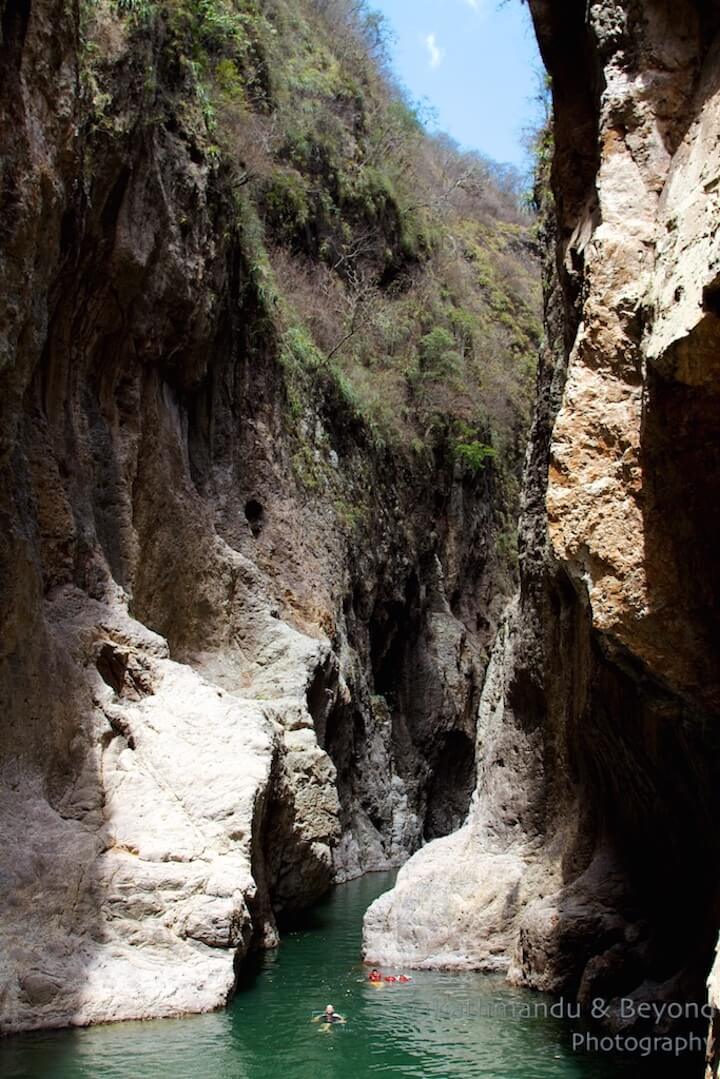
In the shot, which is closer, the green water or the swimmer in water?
the green water

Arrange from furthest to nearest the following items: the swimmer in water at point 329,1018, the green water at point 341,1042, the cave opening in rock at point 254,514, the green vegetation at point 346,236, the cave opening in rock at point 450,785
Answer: the cave opening in rock at point 450,785
the green vegetation at point 346,236
the cave opening in rock at point 254,514
the swimmer in water at point 329,1018
the green water at point 341,1042

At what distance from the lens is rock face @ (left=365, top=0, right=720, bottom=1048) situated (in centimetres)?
627

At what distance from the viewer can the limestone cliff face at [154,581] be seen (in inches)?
385

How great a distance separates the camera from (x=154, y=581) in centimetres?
1598

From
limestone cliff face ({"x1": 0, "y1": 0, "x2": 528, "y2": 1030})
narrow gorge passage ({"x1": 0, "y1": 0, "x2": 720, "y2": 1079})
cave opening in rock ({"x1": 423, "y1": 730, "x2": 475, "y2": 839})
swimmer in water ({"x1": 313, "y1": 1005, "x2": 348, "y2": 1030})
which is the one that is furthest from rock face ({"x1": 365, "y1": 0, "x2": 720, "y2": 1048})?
cave opening in rock ({"x1": 423, "y1": 730, "x2": 475, "y2": 839})

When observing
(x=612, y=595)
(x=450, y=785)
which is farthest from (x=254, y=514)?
(x=612, y=595)

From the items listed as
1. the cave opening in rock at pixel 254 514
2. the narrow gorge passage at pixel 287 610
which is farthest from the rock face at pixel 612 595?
the cave opening in rock at pixel 254 514

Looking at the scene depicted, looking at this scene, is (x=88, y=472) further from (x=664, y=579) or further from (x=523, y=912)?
(x=664, y=579)

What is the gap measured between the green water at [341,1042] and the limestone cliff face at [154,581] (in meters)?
0.43

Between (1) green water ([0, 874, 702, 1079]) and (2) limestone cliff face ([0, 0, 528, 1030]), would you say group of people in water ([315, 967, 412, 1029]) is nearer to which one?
(1) green water ([0, 874, 702, 1079])

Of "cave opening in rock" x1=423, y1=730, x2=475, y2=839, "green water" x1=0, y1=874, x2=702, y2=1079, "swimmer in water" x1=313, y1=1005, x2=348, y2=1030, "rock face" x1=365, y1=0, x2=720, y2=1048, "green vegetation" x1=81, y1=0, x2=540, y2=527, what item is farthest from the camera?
"cave opening in rock" x1=423, y1=730, x2=475, y2=839

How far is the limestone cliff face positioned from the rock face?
292 centimetres

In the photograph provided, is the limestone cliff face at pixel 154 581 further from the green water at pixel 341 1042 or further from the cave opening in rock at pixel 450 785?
the cave opening in rock at pixel 450 785

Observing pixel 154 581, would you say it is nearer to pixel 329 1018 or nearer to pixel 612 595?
pixel 329 1018
